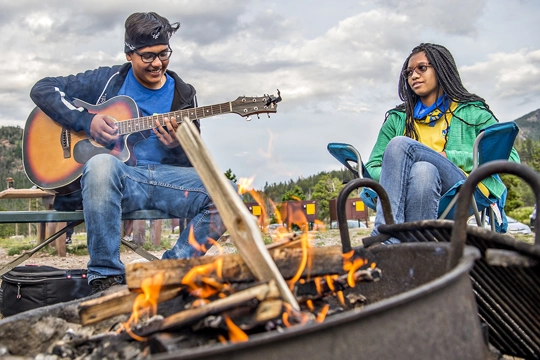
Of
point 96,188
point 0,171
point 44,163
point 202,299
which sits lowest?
point 202,299

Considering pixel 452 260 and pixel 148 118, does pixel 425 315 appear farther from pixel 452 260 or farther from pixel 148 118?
pixel 148 118

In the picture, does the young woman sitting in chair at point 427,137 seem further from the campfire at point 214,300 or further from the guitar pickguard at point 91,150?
the guitar pickguard at point 91,150

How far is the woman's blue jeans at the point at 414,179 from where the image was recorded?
9.37 feet

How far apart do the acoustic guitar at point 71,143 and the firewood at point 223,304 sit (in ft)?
8.28

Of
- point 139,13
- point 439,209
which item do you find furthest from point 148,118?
point 439,209

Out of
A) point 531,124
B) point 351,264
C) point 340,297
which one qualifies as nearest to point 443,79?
point 351,264

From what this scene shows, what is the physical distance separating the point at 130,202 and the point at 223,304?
2.18 metres

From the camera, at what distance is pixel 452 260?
1.36m

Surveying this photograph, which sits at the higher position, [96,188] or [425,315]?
[96,188]

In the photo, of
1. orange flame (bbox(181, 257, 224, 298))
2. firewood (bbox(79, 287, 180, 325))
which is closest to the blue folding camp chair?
orange flame (bbox(181, 257, 224, 298))

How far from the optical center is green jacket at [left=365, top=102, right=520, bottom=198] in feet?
10.5

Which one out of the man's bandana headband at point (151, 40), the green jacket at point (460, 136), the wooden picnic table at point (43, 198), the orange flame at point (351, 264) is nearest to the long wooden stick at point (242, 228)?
the orange flame at point (351, 264)

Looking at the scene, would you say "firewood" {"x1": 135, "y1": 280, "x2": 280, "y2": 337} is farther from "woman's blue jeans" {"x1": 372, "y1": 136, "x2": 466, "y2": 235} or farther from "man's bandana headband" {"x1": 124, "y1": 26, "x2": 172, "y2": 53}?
"man's bandana headband" {"x1": 124, "y1": 26, "x2": 172, "y2": 53}

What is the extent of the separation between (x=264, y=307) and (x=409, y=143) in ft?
6.35
